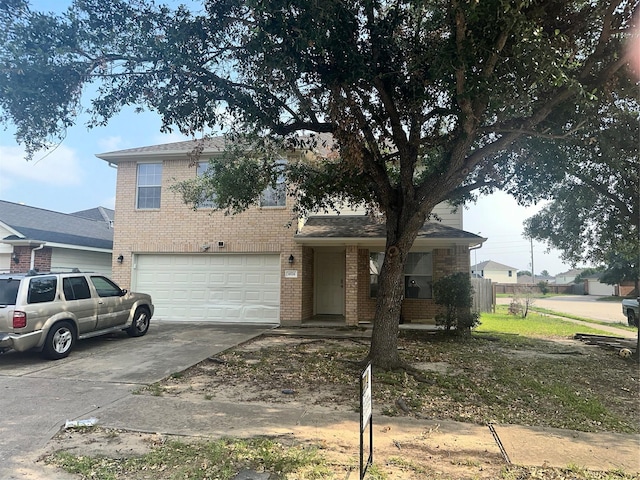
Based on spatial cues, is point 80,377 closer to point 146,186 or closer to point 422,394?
point 422,394

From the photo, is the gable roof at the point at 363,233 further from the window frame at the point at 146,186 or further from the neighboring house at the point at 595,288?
the neighboring house at the point at 595,288

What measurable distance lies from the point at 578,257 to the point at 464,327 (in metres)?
5.01

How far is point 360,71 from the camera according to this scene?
6.53 metres

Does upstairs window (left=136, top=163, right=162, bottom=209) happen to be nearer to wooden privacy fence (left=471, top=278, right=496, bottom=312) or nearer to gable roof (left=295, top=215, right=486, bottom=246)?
gable roof (left=295, top=215, right=486, bottom=246)

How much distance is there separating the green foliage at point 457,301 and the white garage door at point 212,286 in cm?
511

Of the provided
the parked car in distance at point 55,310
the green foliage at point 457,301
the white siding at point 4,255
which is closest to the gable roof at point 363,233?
the green foliage at point 457,301

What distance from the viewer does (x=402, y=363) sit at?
7.40 m

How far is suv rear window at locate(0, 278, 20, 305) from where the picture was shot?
7.47m

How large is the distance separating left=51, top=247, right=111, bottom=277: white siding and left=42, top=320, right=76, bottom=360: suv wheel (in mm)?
5883

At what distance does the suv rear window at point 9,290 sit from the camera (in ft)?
24.5

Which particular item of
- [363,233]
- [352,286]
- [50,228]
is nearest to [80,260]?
[50,228]

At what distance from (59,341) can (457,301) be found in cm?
905

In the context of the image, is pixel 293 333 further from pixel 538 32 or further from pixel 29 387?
pixel 538 32

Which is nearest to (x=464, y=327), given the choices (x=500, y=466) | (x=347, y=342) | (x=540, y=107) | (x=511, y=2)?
(x=347, y=342)
